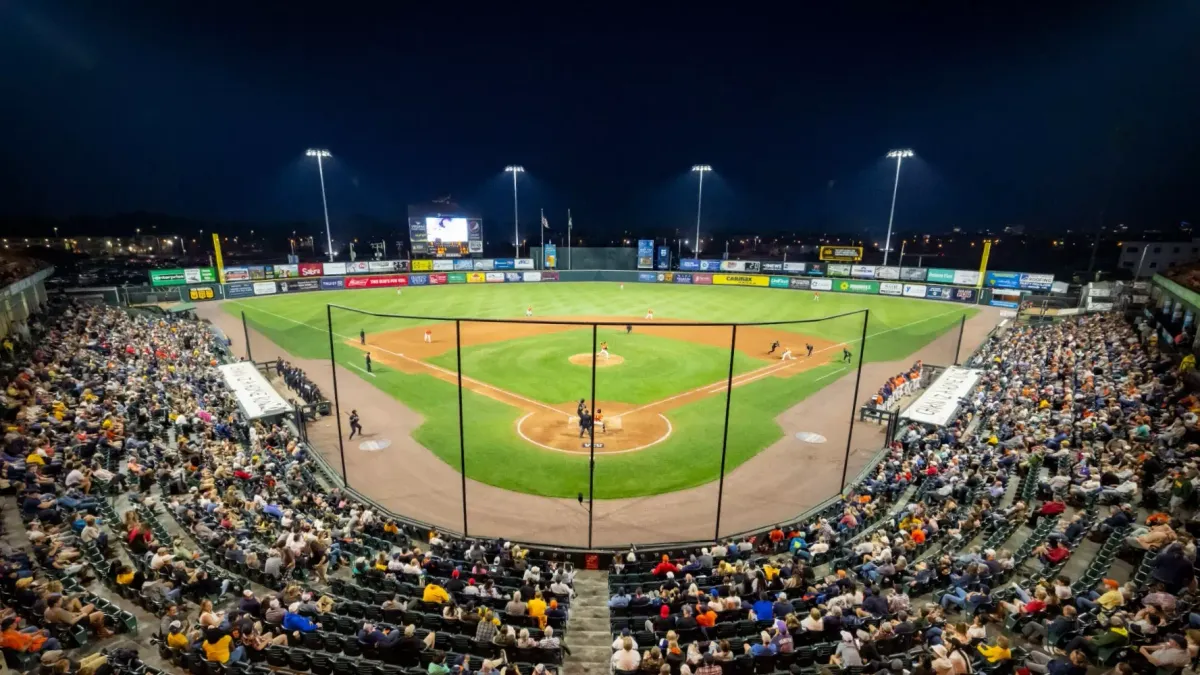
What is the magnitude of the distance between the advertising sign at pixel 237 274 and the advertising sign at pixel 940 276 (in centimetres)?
7807

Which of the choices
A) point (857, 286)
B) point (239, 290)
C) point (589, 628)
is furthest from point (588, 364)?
point (857, 286)

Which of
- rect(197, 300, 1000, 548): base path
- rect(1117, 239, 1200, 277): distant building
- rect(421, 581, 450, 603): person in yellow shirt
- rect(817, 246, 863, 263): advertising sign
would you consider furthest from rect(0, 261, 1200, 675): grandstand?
rect(1117, 239, 1200, 277): distant building

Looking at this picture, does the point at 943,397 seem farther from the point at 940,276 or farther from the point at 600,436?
the point at 940,276

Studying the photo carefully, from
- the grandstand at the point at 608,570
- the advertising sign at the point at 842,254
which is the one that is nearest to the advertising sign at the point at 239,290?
the grandstand at the point at 608,570

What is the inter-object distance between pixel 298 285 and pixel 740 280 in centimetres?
5632

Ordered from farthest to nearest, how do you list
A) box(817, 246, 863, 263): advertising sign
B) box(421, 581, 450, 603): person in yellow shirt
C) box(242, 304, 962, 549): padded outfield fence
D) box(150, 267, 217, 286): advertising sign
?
box(817, 246, 863, 263): advertising sign → box(150, 267, 217, 286): advertising sign → box(242, 304, 962, 549): padded outfield fence → box(421, 581, 450, 603): person in yellow shirt

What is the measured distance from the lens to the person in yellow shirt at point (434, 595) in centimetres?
1130

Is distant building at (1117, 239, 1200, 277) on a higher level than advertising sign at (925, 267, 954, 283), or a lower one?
higher

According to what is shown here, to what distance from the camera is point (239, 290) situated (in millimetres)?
61125

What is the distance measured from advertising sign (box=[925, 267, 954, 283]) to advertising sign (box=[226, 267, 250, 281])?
78.1 meters

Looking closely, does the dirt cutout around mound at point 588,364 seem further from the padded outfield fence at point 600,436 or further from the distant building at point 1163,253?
the distant building at point 1163,253

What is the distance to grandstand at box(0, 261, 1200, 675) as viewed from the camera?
9.40 metres

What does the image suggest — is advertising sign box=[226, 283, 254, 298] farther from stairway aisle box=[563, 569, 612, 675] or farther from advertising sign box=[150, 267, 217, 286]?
stairway aisle box=[563, 569, 612, 675]

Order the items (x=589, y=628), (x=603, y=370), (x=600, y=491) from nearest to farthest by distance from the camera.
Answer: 1. (x=589, y=628)
2. (x=600, y=491)
3. (x=603, y=370)
